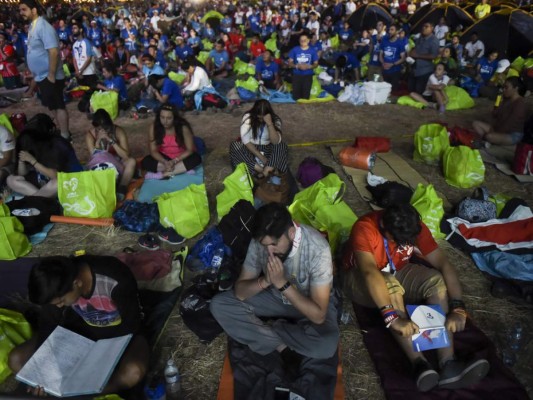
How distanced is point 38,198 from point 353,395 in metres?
3.59

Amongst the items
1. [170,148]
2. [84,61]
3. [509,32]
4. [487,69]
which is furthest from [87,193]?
[509,32]

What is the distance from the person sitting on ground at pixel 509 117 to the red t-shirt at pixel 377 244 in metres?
3.67

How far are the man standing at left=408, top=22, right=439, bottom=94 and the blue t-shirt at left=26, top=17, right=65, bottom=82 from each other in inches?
257

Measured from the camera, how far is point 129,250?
3840 mm

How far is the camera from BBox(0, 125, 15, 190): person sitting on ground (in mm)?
4434

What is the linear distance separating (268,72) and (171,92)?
2.43 meters

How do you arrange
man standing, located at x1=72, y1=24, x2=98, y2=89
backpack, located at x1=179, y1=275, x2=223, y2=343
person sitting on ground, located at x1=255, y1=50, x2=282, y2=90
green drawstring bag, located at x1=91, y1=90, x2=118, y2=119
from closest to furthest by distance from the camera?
backpack, located at x1=179, y1=275, x2=223, y2=343 < green drawstring bag, located at x1=91, y1=90, x2=118, y2=119 < man standing, located at x1=72, y1=24, x2=98, y2=89 < person sitting on ground, located at x1=255, y1=50, x2=282, y2=90

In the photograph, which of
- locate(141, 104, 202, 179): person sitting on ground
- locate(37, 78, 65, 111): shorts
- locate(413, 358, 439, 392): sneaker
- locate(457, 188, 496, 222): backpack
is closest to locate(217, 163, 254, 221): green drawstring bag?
locate(141, 104, 202, 179): person sitting on ground

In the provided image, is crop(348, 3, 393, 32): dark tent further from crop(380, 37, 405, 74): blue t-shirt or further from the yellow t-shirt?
crop(380, 37, 405, 74): blue t-shirt

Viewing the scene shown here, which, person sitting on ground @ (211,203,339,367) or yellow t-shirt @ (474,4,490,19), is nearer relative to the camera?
person sitting on ground @ (211,203,339,367)

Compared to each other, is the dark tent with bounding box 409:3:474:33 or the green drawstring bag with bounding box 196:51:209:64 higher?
the dark tent with bounding box 409:3:474:33

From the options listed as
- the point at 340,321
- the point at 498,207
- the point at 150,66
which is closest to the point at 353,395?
the point at 340,321

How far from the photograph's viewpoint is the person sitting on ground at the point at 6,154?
4434mm

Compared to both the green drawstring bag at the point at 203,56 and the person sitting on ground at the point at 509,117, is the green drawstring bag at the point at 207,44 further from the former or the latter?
→ the person sitting on ground at the point at 509,117
